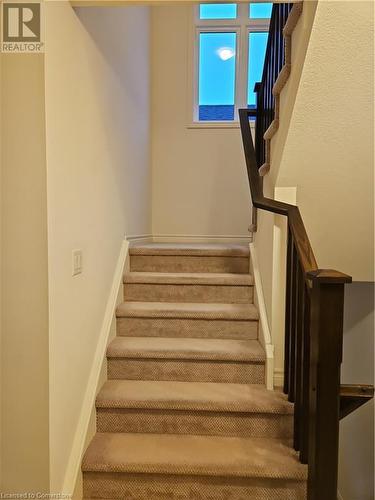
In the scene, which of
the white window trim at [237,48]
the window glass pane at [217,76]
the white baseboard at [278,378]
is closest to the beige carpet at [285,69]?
the white baseboard at [278,378]

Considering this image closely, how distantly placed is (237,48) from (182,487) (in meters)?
4.16

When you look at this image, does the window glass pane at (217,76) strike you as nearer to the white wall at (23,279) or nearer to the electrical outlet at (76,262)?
the electrical outlet at (76,262)

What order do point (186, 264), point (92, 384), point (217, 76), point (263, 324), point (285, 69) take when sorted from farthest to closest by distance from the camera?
point (217, 76)
point (186, 264)
point (263, 324)
point (92, 384)
point (285, 69)

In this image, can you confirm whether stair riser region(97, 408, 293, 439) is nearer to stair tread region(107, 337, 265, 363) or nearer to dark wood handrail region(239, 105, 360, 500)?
stair tread region(107, 337, 265, 363)

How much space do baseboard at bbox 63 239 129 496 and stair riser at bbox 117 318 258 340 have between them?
0.55ft

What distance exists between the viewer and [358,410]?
3119 millimetres

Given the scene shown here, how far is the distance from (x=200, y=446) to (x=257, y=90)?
235cm

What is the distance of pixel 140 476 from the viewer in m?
1.72

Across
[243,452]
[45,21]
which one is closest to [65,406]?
[243,452]

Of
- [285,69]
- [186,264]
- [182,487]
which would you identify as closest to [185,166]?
[186,264]

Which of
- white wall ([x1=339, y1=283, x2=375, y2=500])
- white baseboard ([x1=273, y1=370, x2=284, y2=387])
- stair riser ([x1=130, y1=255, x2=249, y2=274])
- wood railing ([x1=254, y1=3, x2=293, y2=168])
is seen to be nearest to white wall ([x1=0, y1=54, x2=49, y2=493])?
white baseboard ([x1=273, y1=370, x2=284, y2=387])

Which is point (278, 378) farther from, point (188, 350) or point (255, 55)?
point (255, 55)

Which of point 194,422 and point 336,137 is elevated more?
point 336,137

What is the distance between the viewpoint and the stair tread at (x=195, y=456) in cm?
168
